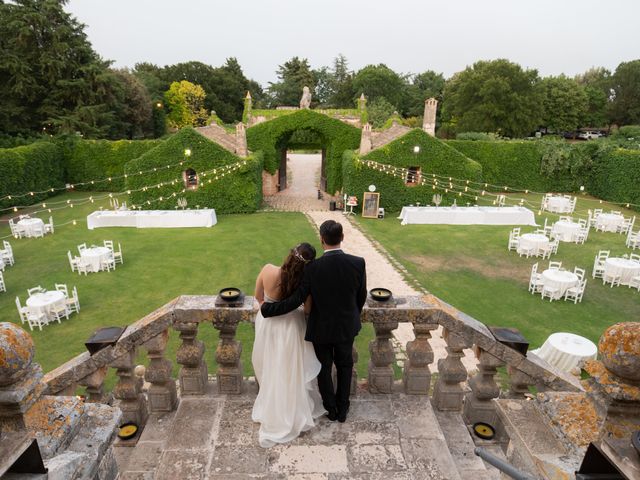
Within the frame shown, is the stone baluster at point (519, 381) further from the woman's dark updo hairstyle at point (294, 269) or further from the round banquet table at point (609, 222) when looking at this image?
the round banquet table at point (609, 222)

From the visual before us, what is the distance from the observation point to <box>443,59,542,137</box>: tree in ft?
140

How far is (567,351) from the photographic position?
7.49m

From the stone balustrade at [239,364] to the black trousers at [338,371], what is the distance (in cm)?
43

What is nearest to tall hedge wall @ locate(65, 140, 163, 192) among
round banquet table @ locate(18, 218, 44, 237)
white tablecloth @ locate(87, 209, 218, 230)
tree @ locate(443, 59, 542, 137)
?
white tablecloth @ locate(87, 209, 218, 230)

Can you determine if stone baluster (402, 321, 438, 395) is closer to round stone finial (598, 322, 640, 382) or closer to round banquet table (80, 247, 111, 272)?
round stone finial (598, 322, 640, 382)

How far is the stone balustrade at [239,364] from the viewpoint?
11.5 ft

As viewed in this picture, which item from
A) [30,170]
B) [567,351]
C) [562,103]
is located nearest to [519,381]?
[567,351]

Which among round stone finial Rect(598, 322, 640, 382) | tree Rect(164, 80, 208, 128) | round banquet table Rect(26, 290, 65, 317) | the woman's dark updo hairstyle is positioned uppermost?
tree Rect(164, 80, 208, 128)

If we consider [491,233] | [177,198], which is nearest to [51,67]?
[177,198]

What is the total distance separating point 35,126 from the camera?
3041cm

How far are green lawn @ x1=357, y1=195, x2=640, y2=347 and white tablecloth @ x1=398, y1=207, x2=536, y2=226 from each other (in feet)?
1.66

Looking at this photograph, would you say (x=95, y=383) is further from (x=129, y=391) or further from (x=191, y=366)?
(x=191, y=366)

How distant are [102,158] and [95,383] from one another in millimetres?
26466

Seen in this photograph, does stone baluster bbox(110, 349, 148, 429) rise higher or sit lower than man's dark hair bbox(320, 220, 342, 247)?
lower
